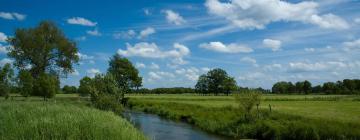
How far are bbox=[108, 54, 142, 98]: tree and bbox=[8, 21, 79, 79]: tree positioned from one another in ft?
88.9

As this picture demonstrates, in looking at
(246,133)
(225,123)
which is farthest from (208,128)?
(246,133)

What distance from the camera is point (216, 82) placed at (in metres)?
151

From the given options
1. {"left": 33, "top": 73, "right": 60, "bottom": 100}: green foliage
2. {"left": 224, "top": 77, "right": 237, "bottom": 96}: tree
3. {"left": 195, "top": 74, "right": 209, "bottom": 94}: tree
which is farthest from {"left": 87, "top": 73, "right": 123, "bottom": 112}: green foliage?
{"left": 195, "top": 74, "right": 209, "bottom": 94}: tree

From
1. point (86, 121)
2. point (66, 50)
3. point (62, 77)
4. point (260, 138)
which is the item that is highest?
point (66, 50)

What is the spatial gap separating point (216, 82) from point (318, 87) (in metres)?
48.6

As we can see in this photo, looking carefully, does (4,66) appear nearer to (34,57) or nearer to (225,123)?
(34,57)

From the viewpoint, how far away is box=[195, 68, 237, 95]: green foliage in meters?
148

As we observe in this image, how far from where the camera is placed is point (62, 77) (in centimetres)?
6375

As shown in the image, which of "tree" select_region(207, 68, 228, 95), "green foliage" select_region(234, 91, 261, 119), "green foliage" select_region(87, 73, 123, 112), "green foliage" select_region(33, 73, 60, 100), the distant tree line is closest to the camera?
"green foliage" select_region(234, 91, 261, 119)

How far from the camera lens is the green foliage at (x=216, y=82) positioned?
148m

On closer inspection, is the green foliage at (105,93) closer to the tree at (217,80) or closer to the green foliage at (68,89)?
the tree at (217,80)

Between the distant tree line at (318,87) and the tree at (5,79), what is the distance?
375ft

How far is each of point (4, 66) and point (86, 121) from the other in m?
42.0

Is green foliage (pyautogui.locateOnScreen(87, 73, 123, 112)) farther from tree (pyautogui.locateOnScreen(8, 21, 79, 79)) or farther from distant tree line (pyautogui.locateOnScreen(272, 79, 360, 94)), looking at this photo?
distant tree line (pyautogui.locateOnScreen(272, 79, 360, 94))
